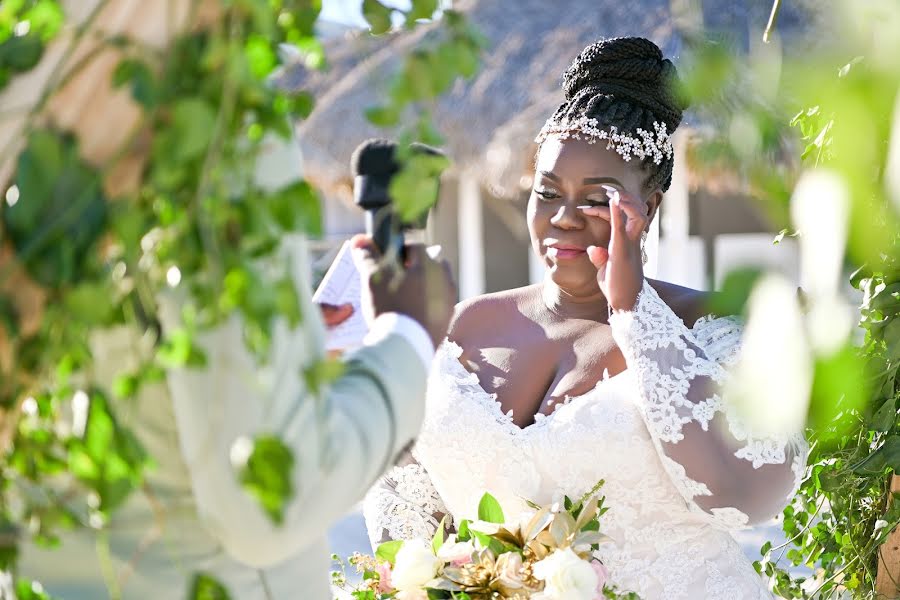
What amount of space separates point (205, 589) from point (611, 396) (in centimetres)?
157

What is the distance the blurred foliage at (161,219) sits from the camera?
862 mm

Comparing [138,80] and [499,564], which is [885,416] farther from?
[138,80]

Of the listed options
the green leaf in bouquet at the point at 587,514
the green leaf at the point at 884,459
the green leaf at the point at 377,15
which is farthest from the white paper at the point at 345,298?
the green leaf at the point at 884,459

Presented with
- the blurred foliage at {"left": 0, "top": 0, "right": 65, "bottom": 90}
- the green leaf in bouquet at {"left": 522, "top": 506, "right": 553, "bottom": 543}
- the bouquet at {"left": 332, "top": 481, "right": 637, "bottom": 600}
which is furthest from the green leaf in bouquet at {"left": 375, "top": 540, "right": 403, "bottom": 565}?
the blurred foliage at {"left": 0, "top": 0, "right": 65, "bottom": 90}

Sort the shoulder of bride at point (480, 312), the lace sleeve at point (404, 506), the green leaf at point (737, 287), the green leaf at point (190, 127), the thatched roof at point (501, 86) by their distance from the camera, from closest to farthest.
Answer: the green leaf at point (737, 287)
the green leaf at point (190, 127)
the lace sleeve at point (404, 506)
the shoulder of bride at point (480, 312)
the thatched roof at point (501, 86)

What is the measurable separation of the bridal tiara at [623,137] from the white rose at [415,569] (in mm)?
1137

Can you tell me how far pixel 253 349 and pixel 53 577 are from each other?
47 cm

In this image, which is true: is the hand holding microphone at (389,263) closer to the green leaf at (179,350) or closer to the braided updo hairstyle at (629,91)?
the green leaf at (179,350)

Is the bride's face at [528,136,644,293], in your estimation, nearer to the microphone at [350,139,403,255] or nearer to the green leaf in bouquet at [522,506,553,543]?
the green leaf in bouquet at [522,506,553,543]

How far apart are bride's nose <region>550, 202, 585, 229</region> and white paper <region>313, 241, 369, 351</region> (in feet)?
3.37

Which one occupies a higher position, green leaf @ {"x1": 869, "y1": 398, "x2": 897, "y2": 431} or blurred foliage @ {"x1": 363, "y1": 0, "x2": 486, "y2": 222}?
blurred foliage @ {"x1": 363, "y1": 0, "x2": 486, "y2": 222}

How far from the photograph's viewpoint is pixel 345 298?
4.93 ft

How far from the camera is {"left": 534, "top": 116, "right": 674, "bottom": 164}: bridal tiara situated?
2.47 meters

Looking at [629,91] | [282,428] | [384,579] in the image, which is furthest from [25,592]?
[629,91]
